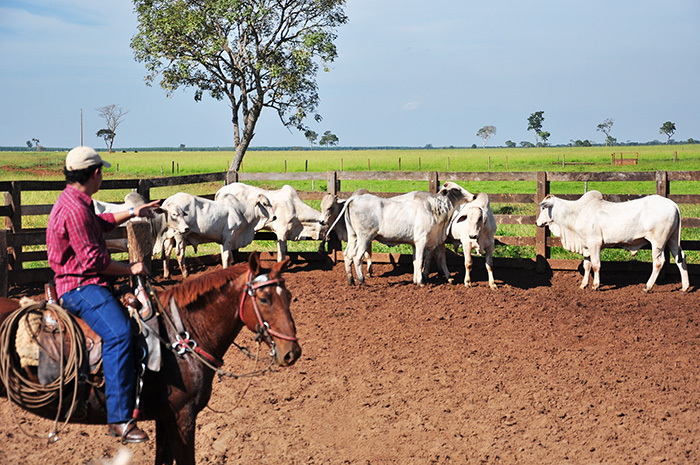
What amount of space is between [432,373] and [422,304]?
9.73 feet

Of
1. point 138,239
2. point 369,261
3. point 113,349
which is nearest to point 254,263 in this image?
point 113,349

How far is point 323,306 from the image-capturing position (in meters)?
9.97

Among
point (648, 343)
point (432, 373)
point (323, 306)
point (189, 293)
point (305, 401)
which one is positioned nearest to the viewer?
point (189, 293)

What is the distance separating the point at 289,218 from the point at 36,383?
8953 mm

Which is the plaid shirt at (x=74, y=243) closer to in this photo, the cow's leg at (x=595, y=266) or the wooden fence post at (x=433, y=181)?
the cow's leg at (x=595, y=266)

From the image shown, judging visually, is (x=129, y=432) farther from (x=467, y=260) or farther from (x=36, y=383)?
(x=467, y=260)

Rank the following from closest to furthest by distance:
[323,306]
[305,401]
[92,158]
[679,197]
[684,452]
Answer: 1. [92,158]
2. [684,452]
3. [305,401]
4. [323,306]
5. [679,197]

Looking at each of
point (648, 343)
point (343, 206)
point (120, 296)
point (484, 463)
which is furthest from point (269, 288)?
point (343, 206)

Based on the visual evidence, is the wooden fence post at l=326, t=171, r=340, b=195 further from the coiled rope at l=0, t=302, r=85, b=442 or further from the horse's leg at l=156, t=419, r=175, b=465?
the coiled rope at l=0, t=302, r=85, b=442

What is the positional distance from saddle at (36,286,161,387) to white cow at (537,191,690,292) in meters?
8.67

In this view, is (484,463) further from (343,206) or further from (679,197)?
(679,197)

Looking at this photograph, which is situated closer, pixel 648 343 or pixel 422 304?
pixel 648 343

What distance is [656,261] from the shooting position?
1078cm

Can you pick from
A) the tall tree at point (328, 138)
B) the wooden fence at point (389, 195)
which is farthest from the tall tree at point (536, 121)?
the wooden fence at point (389, 195)
